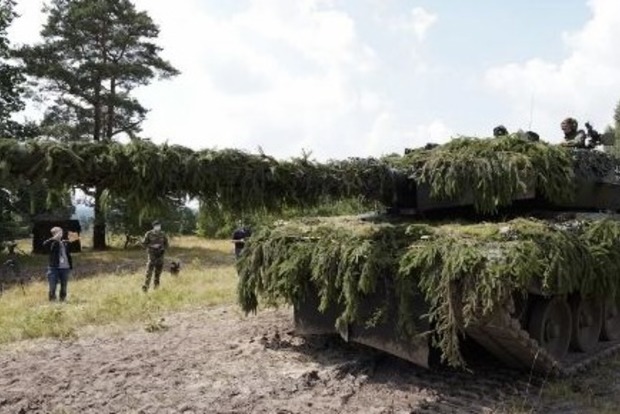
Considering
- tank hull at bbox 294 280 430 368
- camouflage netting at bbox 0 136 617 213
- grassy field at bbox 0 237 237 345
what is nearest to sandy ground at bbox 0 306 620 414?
tank hull at bbox 294 280 430 368

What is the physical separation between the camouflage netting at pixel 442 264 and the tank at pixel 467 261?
1cm

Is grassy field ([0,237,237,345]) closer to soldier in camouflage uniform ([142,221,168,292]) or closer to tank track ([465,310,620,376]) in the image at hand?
soldier in camouflage uniform ([142,221,168,292])

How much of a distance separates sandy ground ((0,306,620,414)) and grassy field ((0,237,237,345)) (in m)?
1.16

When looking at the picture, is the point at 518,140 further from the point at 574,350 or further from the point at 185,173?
the point at 185,173

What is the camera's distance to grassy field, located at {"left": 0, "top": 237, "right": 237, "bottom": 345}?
34.0ft

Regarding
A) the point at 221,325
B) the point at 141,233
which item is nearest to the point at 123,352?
the point at 221,325

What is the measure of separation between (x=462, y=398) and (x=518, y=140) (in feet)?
9.22

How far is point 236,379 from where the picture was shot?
718cm

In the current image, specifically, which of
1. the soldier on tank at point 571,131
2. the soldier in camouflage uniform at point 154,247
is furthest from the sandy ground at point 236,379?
the soldier in camouflage uniform at point 154,247

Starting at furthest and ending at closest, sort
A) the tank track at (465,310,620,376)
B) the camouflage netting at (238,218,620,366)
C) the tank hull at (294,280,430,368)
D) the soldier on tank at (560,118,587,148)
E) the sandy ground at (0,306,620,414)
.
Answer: the soldier on tank at (560,118,587,148), the tank hull at (294,280,430,368), the tank track at (465,310,620,376), the sandy ground at (0,306,620,414), the camouflage netting at (238,218,620,366)

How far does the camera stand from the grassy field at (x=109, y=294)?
10352 mm

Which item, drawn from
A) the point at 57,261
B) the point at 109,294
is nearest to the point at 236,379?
the point at 57,261

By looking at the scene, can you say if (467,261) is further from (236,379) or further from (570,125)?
(570,125)

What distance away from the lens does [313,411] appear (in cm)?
630
